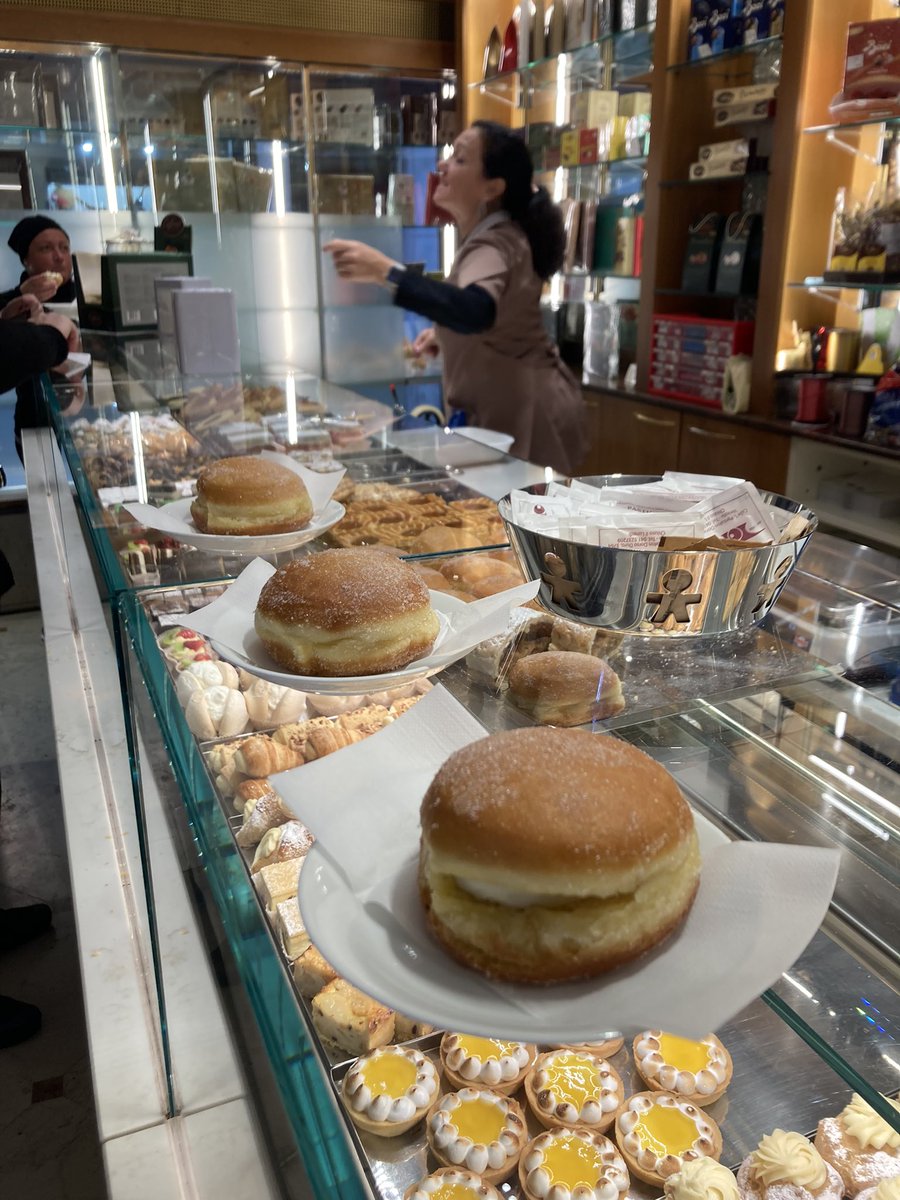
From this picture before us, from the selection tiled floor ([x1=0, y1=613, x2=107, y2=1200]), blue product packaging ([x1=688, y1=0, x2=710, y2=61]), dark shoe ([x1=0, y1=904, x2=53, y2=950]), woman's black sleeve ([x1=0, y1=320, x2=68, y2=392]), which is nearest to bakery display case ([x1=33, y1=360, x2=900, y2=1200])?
tiled floor ([x1=0, y1=613, x2=107, y2=1200])

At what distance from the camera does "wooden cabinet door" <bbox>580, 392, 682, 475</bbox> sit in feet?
15.3

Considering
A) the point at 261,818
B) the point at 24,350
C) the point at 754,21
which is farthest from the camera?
the point at 754,21

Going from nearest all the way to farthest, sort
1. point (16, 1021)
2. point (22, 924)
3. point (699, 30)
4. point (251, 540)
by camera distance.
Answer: point (251, 540) → point (16, 1021) → point (22, 924) → point (699, 30)

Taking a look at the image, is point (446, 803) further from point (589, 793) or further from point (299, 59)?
point (299, 59)

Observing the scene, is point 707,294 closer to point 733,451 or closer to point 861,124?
point 733,451

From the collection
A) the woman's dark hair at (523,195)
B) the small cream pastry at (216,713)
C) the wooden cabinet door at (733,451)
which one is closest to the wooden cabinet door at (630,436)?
the wooden cabinet door at (733,451)

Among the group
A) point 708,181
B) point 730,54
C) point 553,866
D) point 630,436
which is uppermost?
point 730,54

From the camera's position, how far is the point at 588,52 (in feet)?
16.5

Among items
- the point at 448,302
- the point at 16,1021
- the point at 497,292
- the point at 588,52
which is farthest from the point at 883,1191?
the point at 588,52

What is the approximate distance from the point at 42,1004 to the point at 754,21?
4377 millimetres

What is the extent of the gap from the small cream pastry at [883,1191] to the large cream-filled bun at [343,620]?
1.86ft

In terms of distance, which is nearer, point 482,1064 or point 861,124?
point 482,1064

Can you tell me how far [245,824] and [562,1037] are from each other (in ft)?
1.14

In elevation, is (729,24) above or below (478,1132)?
above
